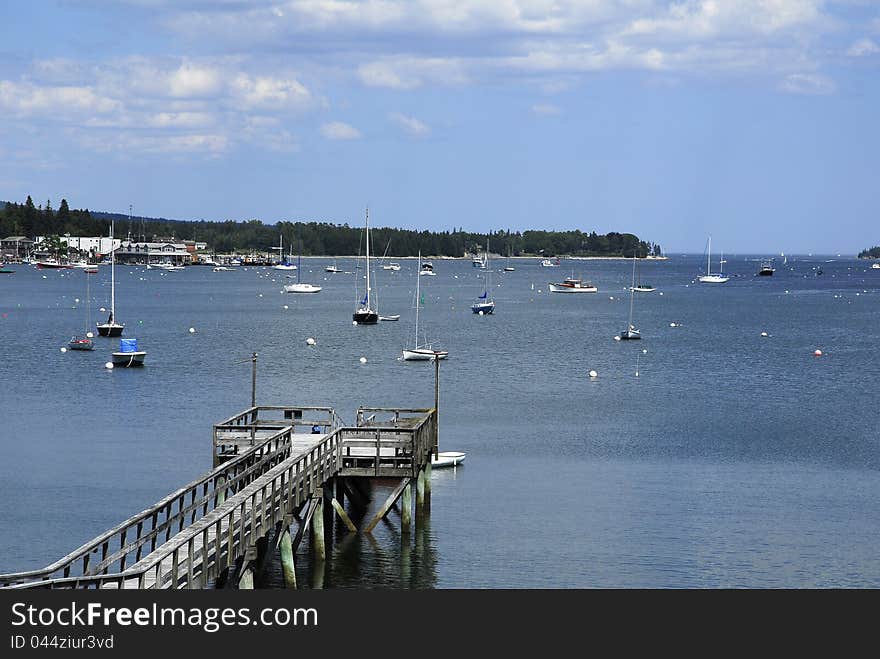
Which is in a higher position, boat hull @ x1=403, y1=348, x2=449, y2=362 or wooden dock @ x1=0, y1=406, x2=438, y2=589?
wooden dock @ x1=0, y1=406, x2=438, y2=589

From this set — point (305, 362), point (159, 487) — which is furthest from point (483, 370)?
point (159, 487)

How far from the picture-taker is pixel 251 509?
3105 centimetres

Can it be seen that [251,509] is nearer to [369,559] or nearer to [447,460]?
[369,559]

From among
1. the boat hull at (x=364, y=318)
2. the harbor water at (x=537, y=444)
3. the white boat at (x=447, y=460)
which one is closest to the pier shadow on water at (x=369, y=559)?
the harbor water at (x=537, y=444)

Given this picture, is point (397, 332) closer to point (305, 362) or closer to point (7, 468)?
point (305, 362)

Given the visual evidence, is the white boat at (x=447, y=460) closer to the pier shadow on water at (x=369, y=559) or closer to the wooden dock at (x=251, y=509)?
the wooden dock at (x=251, y=509)

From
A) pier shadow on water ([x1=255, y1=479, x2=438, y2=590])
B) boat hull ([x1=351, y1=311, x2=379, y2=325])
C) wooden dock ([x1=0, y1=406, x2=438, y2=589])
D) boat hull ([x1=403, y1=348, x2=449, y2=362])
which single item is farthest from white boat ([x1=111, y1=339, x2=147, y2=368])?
pier shadow on water ([x1=255, y1=479, x2=438, y2=590])

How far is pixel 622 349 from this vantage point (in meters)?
105

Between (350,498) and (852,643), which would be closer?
(852,643)

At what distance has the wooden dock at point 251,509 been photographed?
26.7 meters

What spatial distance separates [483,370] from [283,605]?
212ft

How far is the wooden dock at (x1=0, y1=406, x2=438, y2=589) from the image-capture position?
2672cm

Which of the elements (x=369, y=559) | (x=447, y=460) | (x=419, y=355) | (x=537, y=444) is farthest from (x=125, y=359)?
A: (x=369, y=559)

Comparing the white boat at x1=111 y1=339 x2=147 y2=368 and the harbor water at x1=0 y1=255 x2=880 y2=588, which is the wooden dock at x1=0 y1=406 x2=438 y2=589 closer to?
the harbor water at x1=0 y1=255 x2=880 y2=588
